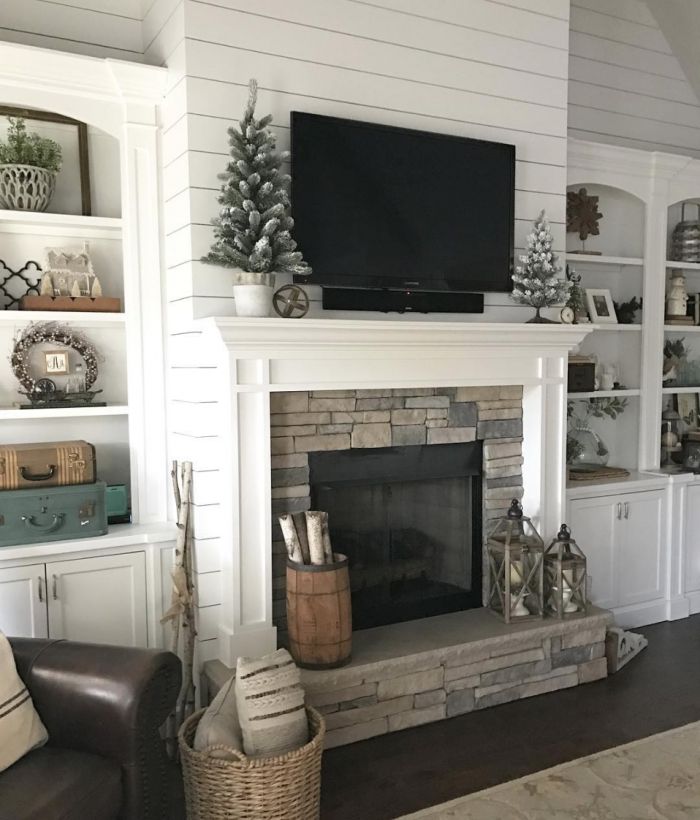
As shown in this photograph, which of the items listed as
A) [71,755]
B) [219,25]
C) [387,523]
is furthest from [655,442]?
[71,755]

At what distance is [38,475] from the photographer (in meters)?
2.90

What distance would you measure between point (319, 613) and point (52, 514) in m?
1.03

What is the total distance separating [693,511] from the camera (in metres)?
4.36

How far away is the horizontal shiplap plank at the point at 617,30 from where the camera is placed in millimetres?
4367

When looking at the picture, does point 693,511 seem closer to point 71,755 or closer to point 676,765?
point 676,765

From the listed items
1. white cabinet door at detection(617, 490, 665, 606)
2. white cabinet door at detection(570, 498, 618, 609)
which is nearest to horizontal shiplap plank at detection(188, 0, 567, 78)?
white cabinet door at detection(570, 498, 618, 609)

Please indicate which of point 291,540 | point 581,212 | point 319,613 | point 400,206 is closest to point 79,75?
point 400,206

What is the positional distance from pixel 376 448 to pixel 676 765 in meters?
1.61

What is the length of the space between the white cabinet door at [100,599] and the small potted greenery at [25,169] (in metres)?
1.38

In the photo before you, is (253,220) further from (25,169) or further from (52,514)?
(52,514)

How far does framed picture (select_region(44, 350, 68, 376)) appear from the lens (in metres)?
3.17

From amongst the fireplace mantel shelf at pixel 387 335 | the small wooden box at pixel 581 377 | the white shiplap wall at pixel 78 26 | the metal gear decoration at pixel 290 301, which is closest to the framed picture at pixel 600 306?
the small wooden box at pixel 581 377

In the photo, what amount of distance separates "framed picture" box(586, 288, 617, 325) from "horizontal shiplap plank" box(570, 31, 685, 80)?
131cm

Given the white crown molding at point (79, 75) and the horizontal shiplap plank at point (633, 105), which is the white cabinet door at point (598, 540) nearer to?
the horizontal shiplap plank at point (633, 105)
